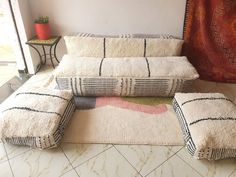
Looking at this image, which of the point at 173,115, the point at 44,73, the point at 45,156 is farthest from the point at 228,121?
the point at 44,73

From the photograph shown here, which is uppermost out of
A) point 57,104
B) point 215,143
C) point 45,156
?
point 57,104

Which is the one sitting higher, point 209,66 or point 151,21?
point 151,21

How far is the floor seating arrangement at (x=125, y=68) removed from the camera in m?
1.94

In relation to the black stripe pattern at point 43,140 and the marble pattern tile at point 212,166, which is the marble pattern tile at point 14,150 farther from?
the marble pattern tile at point 212,166

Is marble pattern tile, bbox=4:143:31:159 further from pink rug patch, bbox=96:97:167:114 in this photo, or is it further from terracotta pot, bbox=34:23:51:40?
terracotta pot, bbox=34:23:51:40

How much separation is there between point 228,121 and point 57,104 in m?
1.30

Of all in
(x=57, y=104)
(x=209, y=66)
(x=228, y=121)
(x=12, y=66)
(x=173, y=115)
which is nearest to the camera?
(x=228, y=121)

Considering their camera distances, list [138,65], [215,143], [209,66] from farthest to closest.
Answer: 1. [209,66]
2. [138,65]
3. [215,143]

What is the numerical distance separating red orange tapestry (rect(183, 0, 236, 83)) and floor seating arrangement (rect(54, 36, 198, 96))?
0.33 metres

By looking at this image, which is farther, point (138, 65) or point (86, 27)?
point (86, 27)

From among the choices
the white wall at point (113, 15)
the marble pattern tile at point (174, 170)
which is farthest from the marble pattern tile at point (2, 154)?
the white wall at point (113, 15)

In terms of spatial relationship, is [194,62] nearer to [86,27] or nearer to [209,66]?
[209,66]

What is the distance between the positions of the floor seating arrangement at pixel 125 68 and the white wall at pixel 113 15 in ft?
1.02

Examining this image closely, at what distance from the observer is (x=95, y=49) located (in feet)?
7.40
